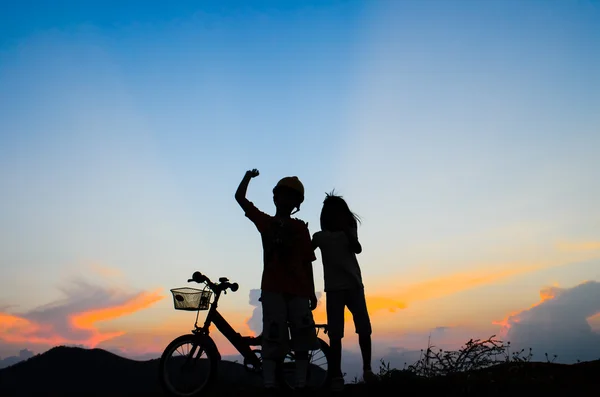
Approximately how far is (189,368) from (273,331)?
126cm

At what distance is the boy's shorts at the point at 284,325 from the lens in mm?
6254

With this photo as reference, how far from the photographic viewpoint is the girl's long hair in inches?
281

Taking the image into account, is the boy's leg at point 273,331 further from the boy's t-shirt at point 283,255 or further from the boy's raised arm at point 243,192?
the boy's raised arm at point 243,192

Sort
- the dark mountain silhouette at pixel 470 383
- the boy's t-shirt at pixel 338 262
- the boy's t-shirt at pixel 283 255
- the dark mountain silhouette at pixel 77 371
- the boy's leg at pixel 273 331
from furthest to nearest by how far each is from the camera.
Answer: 1. the dark mountain silhouette at pixel 77 371
2. the boy's t-shirt at pixel 338 262
3. the boy's t-shirt at pixel 283 255
4. the boy's leg at pixel 273 331
5. the dark mountain silhouette at pixel 470 383

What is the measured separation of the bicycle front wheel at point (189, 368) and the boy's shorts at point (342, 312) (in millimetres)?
1680

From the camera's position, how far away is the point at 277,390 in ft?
20.2

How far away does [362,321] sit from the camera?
689 centimetres

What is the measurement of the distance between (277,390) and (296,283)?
1.37m

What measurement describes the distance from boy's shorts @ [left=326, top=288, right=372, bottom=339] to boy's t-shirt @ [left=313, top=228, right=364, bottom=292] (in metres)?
0.12

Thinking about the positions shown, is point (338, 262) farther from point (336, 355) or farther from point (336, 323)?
point (336, 355)

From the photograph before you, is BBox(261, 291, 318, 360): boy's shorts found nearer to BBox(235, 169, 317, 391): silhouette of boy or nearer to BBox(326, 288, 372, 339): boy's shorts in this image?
BBox(235, 169, 317, 391): silhouette of boy

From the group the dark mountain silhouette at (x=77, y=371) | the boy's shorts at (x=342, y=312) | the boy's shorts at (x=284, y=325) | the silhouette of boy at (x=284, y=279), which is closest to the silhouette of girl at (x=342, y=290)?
the boy's shorts at (x=342, y=312)

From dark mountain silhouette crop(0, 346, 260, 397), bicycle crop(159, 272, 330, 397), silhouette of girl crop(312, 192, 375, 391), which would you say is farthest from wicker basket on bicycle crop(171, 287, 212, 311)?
dark mountain silhouette crop(0, 346, 260, 397)

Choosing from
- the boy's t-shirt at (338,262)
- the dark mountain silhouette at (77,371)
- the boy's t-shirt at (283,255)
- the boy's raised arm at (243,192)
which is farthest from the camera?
the dark mountain silhouette at (77,371)
